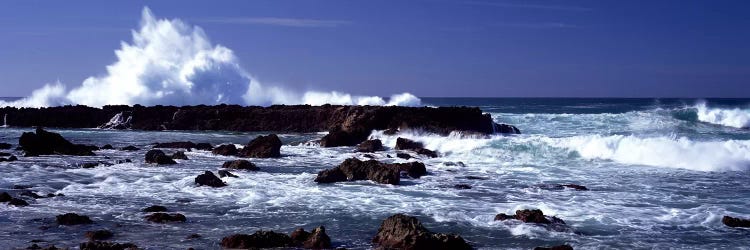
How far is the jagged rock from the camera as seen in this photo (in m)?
9.70

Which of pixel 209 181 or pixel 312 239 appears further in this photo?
pixel 209 181

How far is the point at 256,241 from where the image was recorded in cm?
968

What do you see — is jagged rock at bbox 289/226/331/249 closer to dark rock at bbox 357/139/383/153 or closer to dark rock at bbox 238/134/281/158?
dark rock at bbox 238/134/281/158

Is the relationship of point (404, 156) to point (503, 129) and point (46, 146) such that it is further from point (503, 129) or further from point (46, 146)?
point (503, 129)

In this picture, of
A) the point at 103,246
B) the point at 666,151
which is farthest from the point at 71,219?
the point at 666,151

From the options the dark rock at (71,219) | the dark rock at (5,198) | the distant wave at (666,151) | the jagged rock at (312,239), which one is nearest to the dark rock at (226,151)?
the distant wave at (666,151)

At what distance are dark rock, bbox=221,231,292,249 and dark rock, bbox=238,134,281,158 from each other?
1350 centimetres

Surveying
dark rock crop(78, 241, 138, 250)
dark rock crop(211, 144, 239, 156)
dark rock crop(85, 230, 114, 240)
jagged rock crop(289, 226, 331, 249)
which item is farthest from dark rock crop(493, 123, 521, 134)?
dark rock crop(78, 241, 138, 250)

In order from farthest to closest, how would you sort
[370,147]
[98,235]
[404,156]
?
1. [370,147]
2. [404,156]
3. [98,235]

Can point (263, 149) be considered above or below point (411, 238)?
above

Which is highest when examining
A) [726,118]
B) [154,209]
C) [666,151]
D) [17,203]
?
[726,118]

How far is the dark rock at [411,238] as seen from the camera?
944 centimetres

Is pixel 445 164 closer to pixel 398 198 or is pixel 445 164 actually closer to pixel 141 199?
pixel 398 198

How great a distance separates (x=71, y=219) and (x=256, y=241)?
3.41 metres
